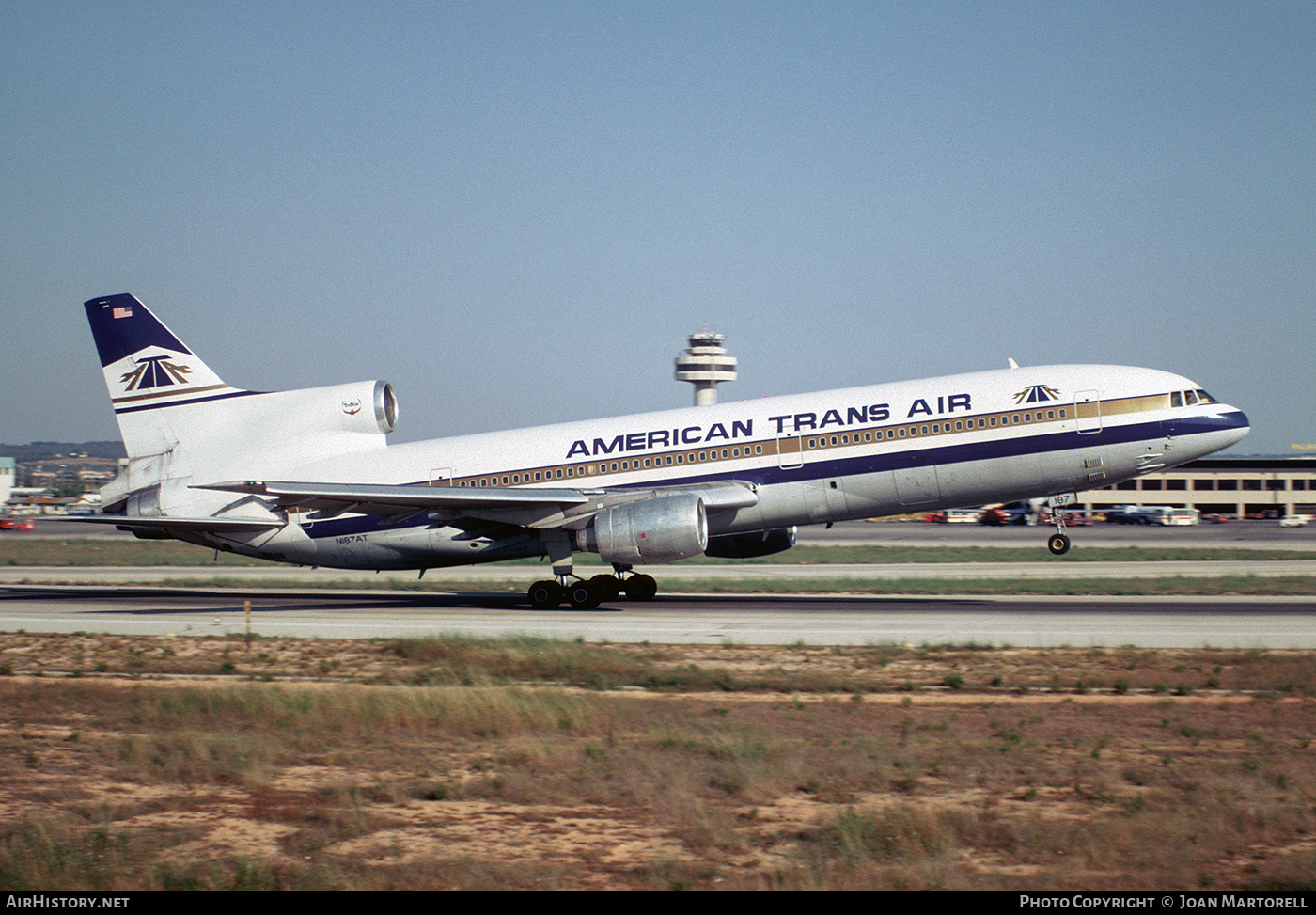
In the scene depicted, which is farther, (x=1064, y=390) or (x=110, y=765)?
(x=1064, y=390)

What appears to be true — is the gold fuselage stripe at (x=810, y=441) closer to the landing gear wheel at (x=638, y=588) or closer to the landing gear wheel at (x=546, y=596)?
the landing gear wheel at (x=546, y=596)

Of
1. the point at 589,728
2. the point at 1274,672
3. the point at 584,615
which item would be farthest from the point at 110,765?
the point at 1274,672

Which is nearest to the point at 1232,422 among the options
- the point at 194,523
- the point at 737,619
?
the point at 737,619

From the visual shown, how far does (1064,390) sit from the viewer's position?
27.5m

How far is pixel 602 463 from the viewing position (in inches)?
1192

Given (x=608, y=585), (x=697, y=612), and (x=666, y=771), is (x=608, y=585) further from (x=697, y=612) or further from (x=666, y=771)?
(x=666, y=771)

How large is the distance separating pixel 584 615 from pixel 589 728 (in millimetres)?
13786

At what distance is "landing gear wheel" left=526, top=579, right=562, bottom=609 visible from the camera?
30.4 metres

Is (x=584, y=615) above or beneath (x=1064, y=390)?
beneath

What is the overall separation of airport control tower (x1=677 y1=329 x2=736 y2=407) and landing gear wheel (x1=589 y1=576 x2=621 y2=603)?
107 meters

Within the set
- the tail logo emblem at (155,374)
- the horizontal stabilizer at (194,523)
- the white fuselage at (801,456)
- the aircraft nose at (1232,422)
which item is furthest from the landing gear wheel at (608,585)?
the aircraft nose at (1232,422)

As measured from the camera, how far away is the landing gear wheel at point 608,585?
100 ft

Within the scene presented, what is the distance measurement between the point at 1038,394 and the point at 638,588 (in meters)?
12.6
